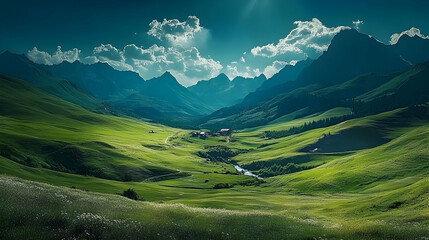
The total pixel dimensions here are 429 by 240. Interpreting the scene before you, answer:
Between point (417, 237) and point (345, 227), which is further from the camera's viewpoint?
point (345, 227)

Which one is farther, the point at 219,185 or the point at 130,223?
the point at 219,185

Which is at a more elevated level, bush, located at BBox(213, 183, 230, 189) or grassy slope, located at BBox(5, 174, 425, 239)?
grassy slope, located at BBox(5, 174, 425, 239)

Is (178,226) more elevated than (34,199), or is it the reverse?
(34,199)

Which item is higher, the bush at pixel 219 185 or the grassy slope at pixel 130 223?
the grassy slope at pixel 130 223

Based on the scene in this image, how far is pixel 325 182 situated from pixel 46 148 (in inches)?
5681

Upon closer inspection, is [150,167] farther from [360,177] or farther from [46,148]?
[360,177]

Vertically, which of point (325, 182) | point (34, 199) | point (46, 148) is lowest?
point (325, 182)

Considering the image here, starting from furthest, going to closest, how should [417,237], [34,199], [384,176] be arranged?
[384,176]
[34,199]
[417,237]

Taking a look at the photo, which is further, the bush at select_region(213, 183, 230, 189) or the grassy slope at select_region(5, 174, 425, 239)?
the bush at select_region(213, 183, 230, 189)

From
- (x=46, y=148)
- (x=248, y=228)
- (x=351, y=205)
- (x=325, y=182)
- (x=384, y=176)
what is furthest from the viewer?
(x=46, y=148)

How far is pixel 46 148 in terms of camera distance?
162125 mm

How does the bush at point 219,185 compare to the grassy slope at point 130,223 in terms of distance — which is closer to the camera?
the grassy slope at point 130,223

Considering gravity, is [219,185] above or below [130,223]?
below

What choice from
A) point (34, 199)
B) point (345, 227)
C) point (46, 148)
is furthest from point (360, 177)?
point (46, 148)
